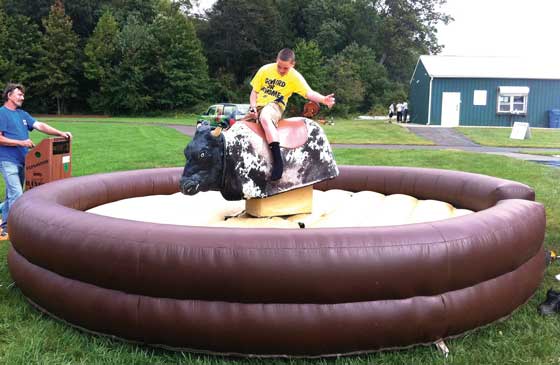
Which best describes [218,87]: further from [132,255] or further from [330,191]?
[132,255]

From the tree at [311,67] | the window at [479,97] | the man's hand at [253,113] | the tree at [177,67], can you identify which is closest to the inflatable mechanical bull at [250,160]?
the man's hand at [253,113]

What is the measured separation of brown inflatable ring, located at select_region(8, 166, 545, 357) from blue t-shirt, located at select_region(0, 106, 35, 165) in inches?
96.4

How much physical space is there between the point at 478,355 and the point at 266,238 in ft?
4.86

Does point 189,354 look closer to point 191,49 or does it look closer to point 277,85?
point 277,85

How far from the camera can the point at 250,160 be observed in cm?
475

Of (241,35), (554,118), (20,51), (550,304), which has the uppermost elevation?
(241,35)

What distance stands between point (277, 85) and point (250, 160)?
87cm

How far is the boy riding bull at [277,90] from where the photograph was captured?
16.2ft

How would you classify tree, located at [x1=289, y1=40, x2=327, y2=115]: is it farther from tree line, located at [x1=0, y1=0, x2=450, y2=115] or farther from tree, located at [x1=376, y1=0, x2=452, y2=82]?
tree, located at [x1=376, y1=0, x2=452, y2=82]

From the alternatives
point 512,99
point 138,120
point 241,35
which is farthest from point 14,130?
point 241,35

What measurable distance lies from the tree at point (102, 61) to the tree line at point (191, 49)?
0.08 meters

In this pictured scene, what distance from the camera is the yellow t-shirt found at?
5.10 m

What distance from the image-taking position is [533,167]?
11094 mm

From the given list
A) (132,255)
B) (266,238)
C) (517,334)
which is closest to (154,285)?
(132,255)
